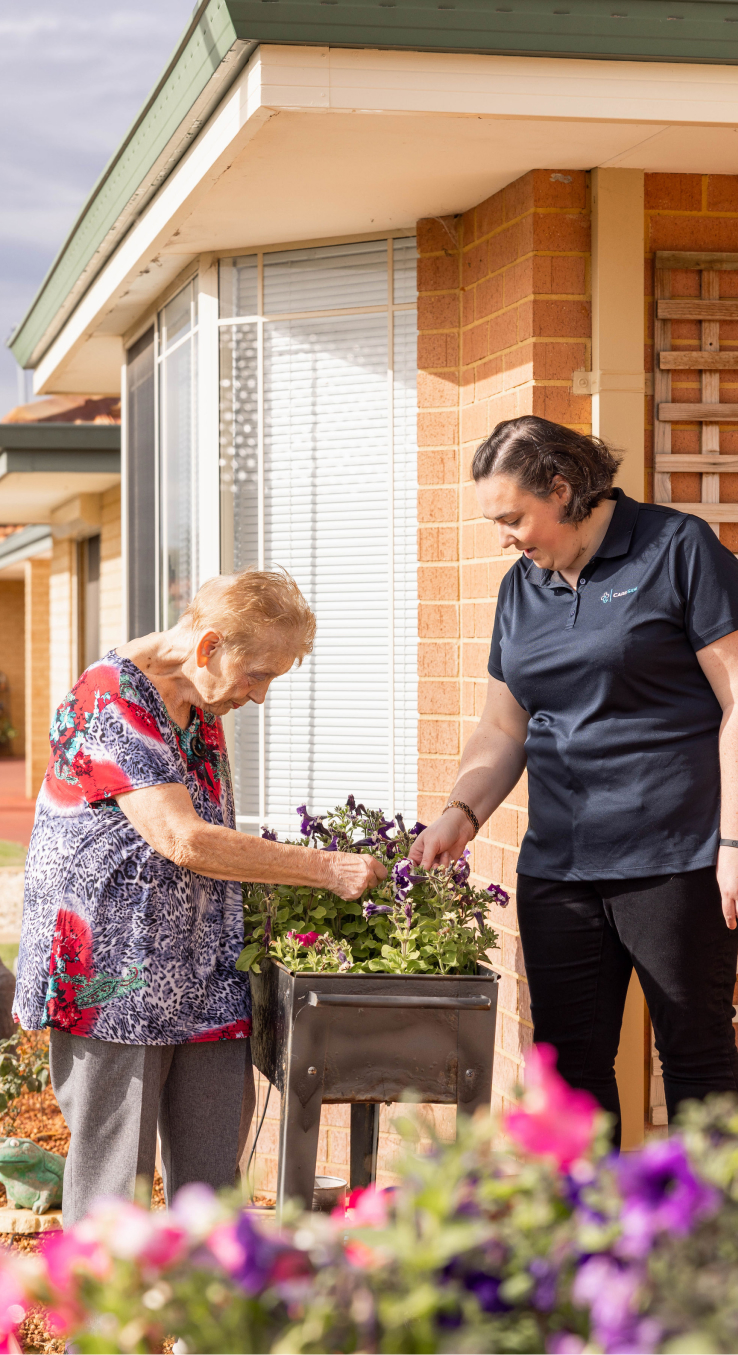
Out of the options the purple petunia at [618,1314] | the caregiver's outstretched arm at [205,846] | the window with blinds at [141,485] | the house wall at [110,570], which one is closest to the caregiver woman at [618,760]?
the caregiver's outstretched arm at [205,846]

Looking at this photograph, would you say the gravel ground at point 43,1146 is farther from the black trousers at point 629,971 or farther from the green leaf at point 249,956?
the black trousers at point 629,971

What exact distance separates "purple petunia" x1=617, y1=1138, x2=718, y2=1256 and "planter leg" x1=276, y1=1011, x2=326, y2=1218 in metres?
1.28

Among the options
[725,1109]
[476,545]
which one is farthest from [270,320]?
[725,1109]

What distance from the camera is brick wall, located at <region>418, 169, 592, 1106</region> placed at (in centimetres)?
354

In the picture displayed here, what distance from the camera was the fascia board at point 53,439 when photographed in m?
10.0

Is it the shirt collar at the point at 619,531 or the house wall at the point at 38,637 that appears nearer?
the shirt collar at the point at 619,531

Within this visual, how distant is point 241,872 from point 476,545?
5.97 feet

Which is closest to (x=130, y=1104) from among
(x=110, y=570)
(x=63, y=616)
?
(x=110, y=570)

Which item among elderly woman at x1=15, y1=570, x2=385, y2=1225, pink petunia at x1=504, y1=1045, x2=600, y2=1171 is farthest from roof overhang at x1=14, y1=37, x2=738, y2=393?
pink petunia at x1=504, y1=1045, x2=600, y2=1171

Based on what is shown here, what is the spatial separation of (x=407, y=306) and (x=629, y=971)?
235cm

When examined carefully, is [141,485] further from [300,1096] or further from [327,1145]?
[300,1096]

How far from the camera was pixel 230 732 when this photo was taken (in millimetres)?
4508

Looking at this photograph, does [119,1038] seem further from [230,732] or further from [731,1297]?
[230,732]

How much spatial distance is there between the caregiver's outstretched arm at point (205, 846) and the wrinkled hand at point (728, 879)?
2.52 feet
